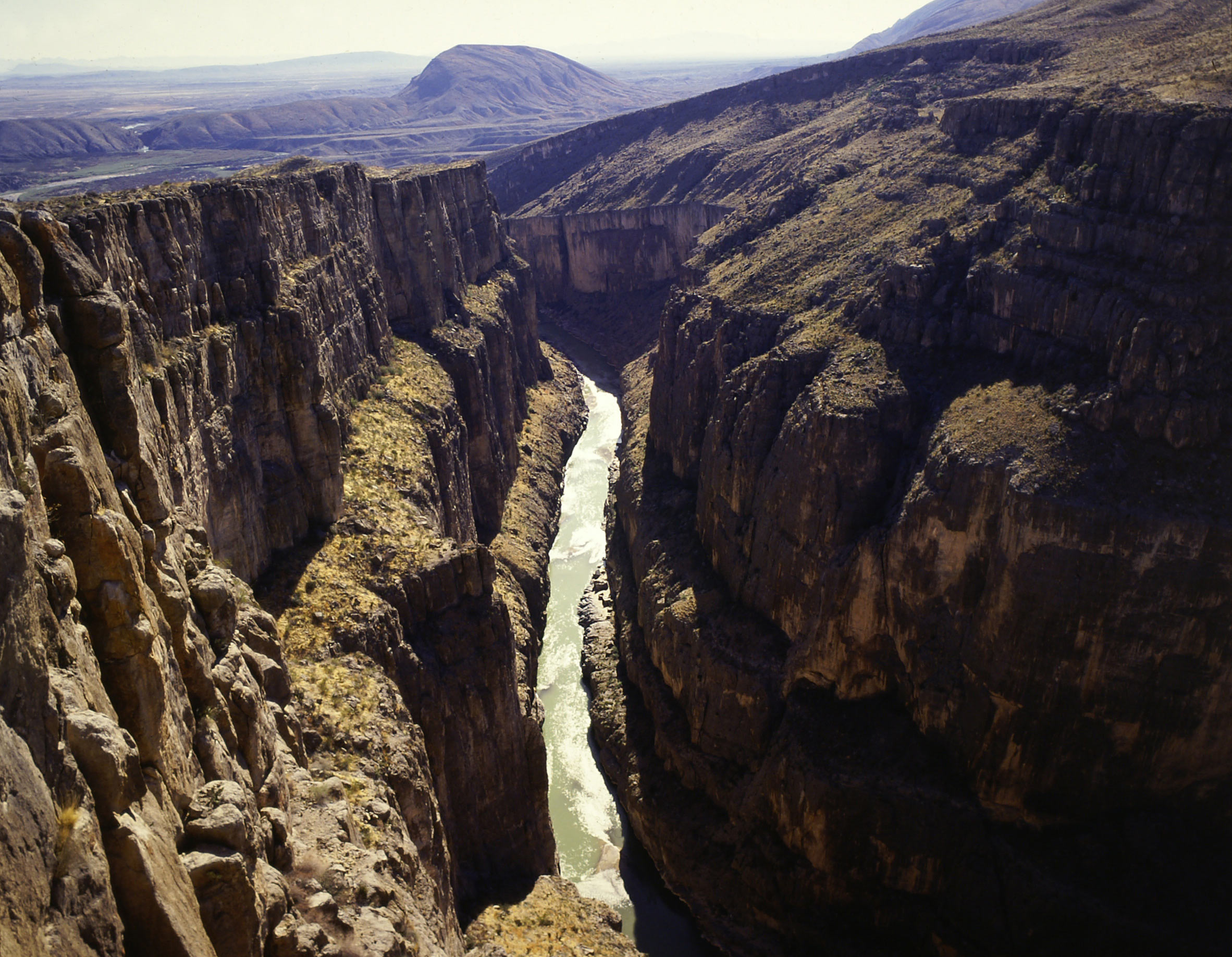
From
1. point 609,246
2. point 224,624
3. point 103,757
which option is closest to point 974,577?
point 224,624

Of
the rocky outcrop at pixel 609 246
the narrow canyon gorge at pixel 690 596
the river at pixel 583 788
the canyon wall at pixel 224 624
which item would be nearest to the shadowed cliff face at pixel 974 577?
the narrow canyon gorge at pixel 690 596

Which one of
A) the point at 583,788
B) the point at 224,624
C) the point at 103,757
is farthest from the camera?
the point at 583,788

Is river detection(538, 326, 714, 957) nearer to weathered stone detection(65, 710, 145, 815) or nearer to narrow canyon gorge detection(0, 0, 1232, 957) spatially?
narrow canyon gorge detection(0, 0, 1232, 957)

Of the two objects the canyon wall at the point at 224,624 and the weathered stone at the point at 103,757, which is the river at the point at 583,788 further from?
the weathered stone at the point at 103,757

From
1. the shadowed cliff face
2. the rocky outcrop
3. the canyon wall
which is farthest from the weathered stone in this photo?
the rocky outcrop

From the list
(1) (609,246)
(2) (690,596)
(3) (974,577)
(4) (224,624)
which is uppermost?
(1) (609,246)

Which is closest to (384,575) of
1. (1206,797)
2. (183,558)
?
(183,558)

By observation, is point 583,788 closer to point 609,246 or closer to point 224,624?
point 224,624

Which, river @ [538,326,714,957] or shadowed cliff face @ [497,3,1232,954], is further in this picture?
river @ [538,326,714,957]
